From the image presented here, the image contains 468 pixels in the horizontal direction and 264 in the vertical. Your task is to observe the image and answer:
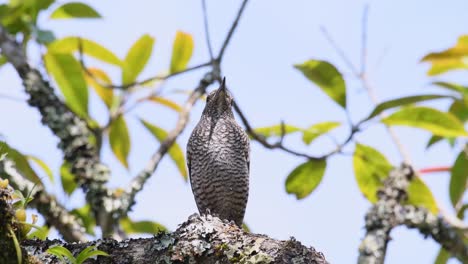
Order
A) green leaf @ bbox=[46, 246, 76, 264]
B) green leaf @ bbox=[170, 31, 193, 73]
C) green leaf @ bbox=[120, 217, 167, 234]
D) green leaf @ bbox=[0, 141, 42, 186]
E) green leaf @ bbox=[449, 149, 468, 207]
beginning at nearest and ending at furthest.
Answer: green leaf @ bbox=[46, 246, 76, 264] < green leaf @ bbox=[0, 141, 42, 186] < green leaf @ bbox=[449, 149, 468, 207] < green leaf @ bbox=[120, 217, 167, 234] < green leaf @ bbox=[170, 31, 193, 73]

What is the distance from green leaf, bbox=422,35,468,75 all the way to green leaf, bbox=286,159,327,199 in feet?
3.73

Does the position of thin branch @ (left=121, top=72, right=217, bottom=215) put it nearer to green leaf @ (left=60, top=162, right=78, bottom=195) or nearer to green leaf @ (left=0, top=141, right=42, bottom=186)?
green leaf @ (left=0, top=141, right=42, bottom=186)

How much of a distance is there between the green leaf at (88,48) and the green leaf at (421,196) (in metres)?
2.38

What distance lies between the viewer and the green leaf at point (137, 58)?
605cm

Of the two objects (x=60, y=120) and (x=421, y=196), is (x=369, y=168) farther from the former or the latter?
(x=60, y=120)

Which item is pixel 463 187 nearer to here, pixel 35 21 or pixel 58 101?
pixel 58 101

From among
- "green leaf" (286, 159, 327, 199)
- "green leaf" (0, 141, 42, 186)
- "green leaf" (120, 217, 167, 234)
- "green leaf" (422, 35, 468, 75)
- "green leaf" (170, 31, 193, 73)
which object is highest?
"green leaf" (170, 31, 193, 73)

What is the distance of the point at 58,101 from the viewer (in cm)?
526

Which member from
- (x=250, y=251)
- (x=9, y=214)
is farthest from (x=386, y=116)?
(x=9, y=214)

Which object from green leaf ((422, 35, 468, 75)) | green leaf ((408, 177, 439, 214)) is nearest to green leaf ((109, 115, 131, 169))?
green leaf ((408, 177, 439, 214))

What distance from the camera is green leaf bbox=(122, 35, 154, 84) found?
238 inches

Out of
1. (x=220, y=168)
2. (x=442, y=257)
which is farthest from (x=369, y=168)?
(x=220, y=168)

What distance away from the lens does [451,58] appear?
18.5 feet

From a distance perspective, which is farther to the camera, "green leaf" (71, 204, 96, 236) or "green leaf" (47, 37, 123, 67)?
"green leaf" (47, 37, 123, 67)
